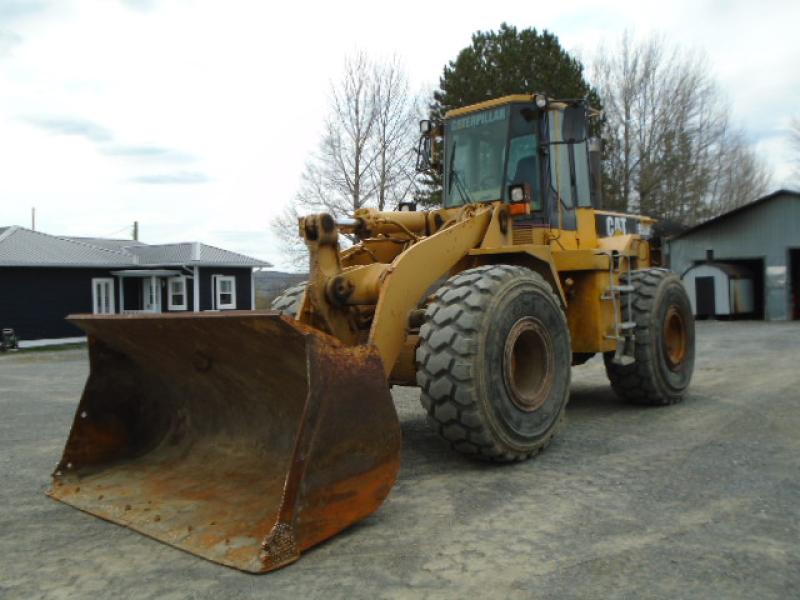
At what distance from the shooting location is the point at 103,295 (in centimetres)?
2428

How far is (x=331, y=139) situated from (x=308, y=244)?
77.1ft

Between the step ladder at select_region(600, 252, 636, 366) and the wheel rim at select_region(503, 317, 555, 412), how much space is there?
144 centimetres

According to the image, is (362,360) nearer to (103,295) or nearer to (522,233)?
(522,233)

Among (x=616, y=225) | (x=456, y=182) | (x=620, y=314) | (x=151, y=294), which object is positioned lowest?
(x=620, y=314)

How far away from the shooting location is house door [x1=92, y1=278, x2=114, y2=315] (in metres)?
23.8

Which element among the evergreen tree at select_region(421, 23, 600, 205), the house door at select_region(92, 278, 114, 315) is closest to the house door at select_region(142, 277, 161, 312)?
the house door at select_region(92, 278, 114, 315)

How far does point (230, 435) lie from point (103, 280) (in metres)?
21.3

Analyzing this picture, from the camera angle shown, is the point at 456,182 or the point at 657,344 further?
the point at 657,344

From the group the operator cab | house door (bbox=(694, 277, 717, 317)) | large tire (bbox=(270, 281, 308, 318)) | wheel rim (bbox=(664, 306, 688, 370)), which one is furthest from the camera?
house door (bbox=(694, 277, 717, 317))

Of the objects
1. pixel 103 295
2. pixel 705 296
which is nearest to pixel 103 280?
pixel 103 295

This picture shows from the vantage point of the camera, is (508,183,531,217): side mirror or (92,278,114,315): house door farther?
(92,278,114,315): house door

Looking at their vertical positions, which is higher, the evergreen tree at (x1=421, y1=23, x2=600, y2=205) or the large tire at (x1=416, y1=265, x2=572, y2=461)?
the evergreen tree at (x1=421, y1=23, x2=600, y2=205)

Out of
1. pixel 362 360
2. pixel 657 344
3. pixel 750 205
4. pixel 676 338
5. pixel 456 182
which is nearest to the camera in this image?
pixel 362 360

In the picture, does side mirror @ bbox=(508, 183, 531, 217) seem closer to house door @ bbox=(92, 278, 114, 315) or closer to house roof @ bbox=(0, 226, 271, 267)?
house roof @ bbox=(0, 226, 271, 267)
